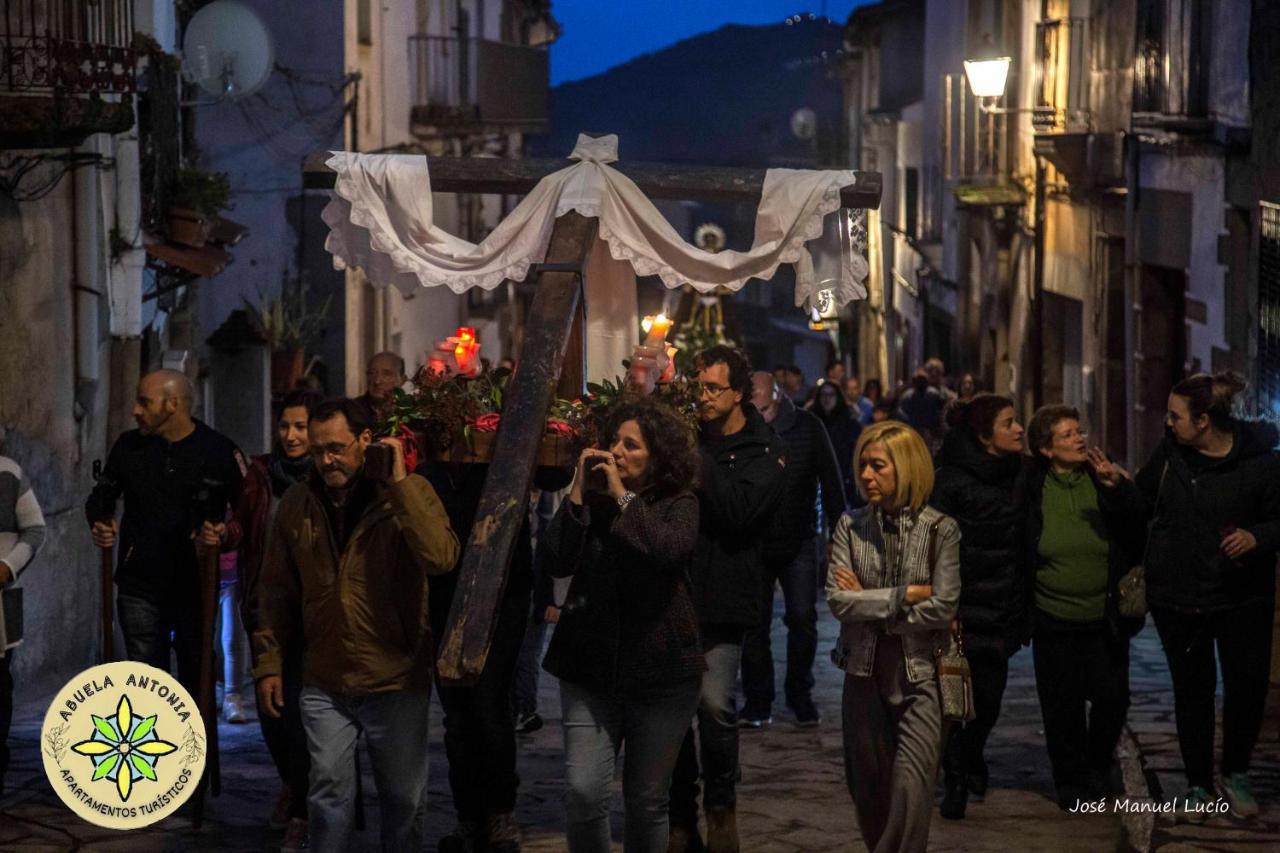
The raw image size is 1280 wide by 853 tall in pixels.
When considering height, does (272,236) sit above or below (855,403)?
above

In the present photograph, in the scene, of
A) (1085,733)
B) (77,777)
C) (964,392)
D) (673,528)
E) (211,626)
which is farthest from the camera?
(964,392)

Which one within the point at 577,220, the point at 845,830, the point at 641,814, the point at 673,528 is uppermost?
the point at 577,220

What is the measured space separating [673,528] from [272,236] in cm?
1674

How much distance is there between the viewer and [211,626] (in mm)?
8773

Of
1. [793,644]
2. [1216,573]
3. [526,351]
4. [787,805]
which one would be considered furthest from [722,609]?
[793,644]

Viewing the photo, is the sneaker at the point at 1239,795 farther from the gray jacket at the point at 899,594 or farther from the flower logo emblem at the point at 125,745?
the flower logo emblem at the point at 125,745

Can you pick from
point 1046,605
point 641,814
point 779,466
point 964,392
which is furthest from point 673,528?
point 964,392

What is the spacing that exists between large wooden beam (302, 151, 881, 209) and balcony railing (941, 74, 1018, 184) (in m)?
17.8

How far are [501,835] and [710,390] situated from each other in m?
1.93

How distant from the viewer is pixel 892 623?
748 cm

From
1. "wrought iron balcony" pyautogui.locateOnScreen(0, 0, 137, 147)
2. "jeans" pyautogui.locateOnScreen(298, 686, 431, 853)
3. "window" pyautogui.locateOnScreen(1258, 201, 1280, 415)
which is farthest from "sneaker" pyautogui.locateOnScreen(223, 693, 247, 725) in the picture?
"window" pyautogui.locateOnScreen(1258, 201, 1280, 415)

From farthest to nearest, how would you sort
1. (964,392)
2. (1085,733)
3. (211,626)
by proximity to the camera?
(964,392)
(1085,733)
(211,626)

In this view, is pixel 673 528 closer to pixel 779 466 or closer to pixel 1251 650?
pixel 779 466

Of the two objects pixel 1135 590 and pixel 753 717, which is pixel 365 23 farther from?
pixel 1135 590
